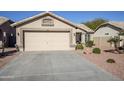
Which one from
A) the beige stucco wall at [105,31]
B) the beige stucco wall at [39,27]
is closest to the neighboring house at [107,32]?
the beige stucco wall at [105,31]

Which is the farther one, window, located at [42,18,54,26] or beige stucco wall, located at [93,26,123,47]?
beige stucco wall, located at [93,26,123,47]

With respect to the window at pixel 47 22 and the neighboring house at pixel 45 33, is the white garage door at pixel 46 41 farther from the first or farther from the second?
the window at pixel 47 22

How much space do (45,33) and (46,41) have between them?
3.28 feet

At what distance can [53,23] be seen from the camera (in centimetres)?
2559

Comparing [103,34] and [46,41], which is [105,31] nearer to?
[103,34]

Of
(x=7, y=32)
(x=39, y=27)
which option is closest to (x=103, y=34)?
(x=39, y=27)

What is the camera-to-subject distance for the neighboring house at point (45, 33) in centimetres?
2488

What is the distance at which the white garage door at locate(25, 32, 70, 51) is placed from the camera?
24891 mm

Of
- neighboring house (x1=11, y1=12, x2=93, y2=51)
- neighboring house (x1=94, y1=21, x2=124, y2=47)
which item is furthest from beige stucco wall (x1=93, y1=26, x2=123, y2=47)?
neighboring house (x1=11, y1=12, x2=93, y2=51)

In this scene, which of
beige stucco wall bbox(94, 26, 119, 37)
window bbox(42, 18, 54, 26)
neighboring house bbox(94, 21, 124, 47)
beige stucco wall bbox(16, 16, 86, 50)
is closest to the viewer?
beige stucco wall bbox(16, 16, 86, 50)

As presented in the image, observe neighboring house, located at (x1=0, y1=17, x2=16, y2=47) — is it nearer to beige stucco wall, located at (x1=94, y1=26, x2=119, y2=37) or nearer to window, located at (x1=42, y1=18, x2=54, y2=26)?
window, located at (x1=42, y1=18, x2=54, y2=26)

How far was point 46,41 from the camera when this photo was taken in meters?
25.2
